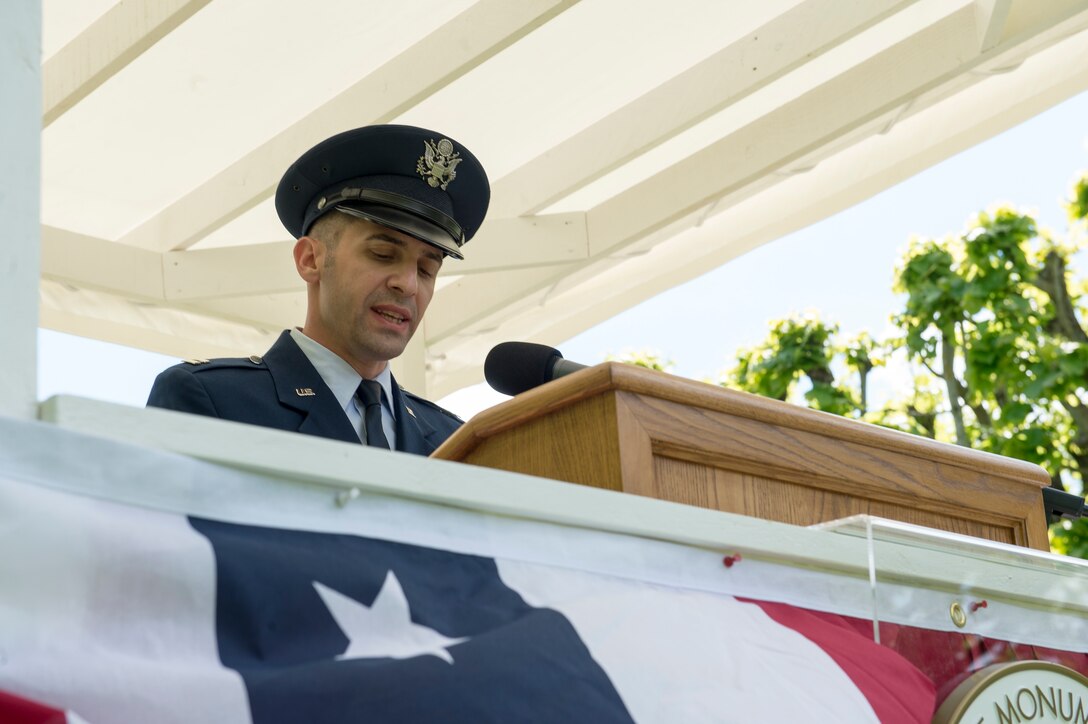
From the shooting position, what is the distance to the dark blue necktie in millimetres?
2275

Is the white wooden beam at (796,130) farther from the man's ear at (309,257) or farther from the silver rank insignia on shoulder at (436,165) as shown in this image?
the man's ear at (309,257)

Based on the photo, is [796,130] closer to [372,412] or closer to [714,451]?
[372,412]

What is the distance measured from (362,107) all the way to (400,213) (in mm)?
2086

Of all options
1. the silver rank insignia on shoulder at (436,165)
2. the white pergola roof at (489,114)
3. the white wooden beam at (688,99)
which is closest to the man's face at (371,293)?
the silver rank insignia on shoulder at (436,165)

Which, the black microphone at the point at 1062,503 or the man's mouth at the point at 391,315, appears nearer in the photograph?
the black microphone at the point at 1062,503

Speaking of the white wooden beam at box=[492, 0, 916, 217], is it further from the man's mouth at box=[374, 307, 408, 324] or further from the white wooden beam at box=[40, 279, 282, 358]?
the man's mouth at box=[374, 307, 408, 324]

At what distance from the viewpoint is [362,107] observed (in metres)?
4.52

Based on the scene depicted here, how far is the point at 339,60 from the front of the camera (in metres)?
4.62

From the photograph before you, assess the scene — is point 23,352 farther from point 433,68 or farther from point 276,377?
point 433,68

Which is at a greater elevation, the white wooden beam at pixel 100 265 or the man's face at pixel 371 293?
the white wooden beam at pixel 100 265

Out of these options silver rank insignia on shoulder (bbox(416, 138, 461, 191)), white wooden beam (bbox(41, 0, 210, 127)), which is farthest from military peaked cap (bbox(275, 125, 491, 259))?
white wooden beam (bbox(41, 0, 210, 127))

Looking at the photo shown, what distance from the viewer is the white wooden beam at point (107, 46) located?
3.78m

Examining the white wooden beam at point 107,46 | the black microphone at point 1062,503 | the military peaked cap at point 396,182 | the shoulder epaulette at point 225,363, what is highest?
the white wooden beam at point 107,46

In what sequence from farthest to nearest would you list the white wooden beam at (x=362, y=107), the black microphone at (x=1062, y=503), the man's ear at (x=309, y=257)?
the white wooden beam at (x=362, y=107) < the man's ear at (x=309, y=257) < the black microphone at (x=1062, y=503)
